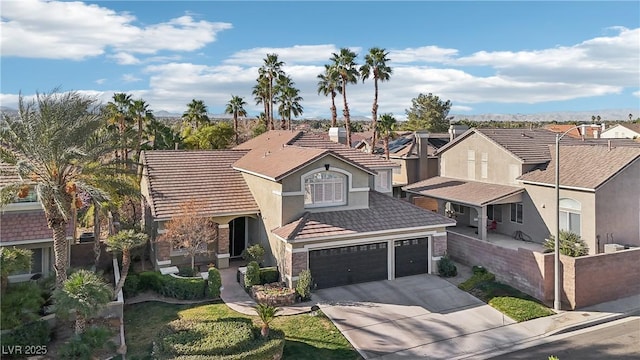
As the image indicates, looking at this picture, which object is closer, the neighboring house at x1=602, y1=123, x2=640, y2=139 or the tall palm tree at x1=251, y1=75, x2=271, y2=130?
the tall palm tree at x1=251, y1=75, x2=271, y2=130

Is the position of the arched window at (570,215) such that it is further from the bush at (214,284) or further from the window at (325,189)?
the bush at (214,284)

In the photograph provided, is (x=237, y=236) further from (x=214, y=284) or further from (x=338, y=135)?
(x=338, y=135)

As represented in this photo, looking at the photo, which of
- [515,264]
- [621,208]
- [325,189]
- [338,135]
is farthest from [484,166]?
[325,189]

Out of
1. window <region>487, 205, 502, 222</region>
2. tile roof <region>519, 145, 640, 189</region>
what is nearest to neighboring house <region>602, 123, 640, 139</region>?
tile roof <region>519, 145, 640, 189</region>

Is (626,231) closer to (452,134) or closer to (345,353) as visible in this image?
(452,134)

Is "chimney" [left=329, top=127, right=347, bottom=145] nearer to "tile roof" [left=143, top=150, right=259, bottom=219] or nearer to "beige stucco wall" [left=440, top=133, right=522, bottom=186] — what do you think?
"tile roof" [left=143, top=150, right=259, bottom=219]
